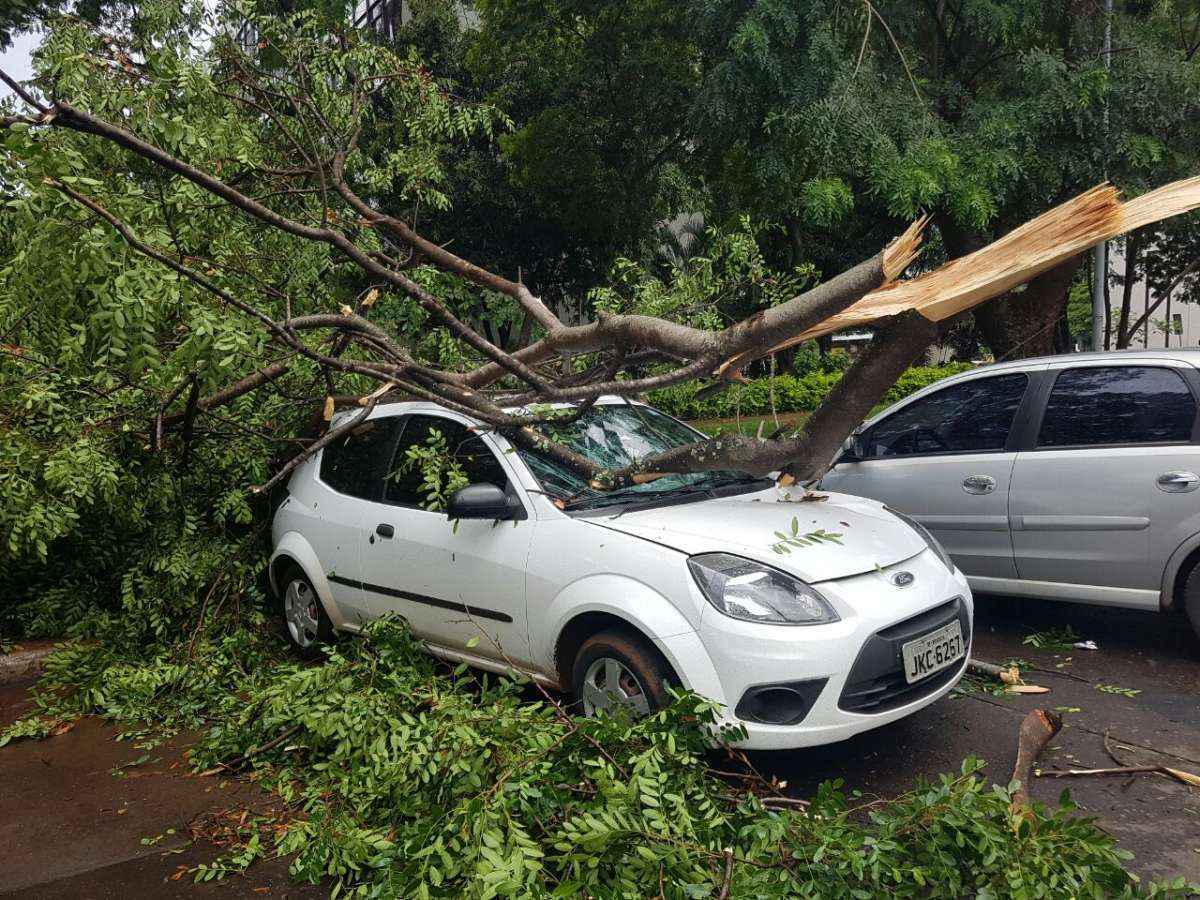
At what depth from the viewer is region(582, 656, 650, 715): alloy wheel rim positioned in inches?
151

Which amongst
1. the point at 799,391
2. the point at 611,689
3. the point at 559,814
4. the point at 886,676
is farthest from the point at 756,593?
the point at 799,391

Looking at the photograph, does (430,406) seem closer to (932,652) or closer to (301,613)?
(301,613)

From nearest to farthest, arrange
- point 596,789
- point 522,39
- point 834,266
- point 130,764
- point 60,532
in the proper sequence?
point 596,789
point 130,764
point 60,532
point 522,39
point 834,266

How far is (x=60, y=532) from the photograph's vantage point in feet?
17.7

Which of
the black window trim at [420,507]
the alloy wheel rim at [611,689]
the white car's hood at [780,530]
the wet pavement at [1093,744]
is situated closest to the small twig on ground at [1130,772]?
the wet pavement at [1093,744]

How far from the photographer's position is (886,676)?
147 inches

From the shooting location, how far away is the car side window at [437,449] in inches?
188

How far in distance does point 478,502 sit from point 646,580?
94 centimetres

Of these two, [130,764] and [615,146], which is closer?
[130,764]

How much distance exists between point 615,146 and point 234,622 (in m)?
11.6

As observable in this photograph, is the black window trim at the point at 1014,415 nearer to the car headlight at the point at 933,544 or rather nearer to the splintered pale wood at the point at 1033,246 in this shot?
the car headlight at the point at 933,544

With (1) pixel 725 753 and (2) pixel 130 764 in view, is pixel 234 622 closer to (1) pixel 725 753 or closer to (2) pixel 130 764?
(2) pixel 130 764

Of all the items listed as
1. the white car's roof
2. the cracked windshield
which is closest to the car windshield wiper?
the cracked windshield

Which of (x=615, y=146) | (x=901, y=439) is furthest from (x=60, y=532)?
(x=615, y=146)
